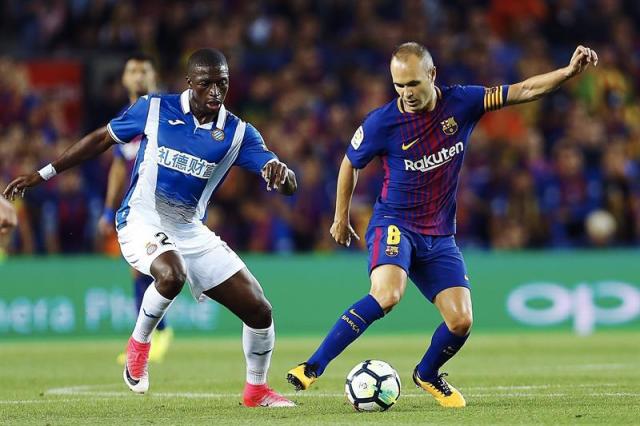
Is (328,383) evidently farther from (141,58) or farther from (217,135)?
(141,58)

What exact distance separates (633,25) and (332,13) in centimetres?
543

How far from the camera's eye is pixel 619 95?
20250mm

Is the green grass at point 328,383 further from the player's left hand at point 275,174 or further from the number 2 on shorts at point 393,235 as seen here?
the player's left hand at point 275,174

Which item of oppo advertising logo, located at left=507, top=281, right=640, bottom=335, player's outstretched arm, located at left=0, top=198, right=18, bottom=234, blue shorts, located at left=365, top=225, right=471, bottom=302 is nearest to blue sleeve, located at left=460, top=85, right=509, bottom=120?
blue shorts, located at left=365, top=225, right=471, bottom=302

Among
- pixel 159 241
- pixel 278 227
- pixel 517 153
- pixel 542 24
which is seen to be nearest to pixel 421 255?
pixel 159 241

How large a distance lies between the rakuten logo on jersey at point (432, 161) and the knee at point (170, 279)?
5.49 feet

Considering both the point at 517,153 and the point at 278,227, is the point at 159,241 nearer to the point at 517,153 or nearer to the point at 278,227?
the point at 278,227

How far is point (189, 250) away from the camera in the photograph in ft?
27.1

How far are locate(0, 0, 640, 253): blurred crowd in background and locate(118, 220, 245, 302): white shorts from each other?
29.9 ft

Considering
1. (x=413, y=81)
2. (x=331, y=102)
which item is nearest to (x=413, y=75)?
(x=413, y=81)

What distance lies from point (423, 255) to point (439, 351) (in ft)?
2.10

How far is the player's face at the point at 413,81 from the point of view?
7.99m

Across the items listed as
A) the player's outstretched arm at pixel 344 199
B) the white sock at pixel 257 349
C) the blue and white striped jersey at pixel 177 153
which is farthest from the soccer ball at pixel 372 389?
the blue and white striped jersey at pixel 177 153

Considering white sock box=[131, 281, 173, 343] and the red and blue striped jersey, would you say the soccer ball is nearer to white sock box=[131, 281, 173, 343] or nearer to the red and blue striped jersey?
the red and blue striped jersey
